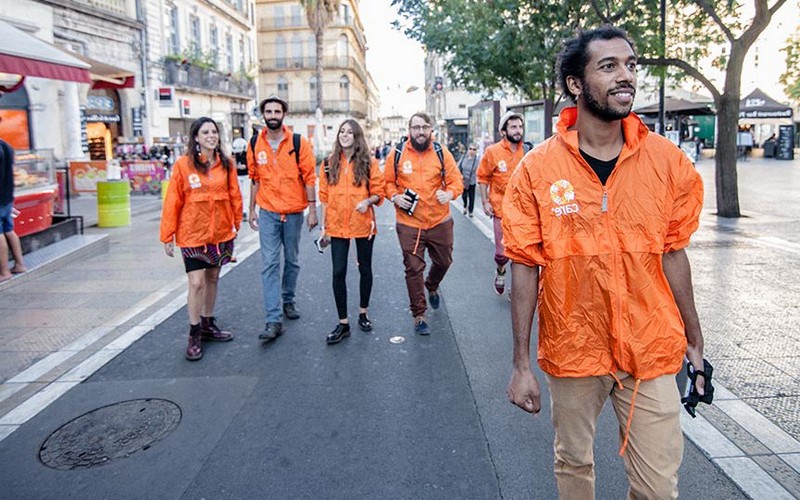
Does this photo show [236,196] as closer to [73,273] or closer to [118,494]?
[118,494]

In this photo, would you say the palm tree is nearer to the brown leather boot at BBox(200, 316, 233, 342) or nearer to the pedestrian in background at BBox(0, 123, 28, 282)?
the pedestrian in background at BBox(0, 123, 28, 282)

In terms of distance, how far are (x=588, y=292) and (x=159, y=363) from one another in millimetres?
4092

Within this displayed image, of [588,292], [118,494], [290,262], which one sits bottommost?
[118,494]

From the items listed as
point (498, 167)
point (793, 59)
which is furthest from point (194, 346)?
point (793, 59)

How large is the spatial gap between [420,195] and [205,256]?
1970 millimetres

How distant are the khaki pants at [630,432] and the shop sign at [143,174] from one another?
65.0 ft

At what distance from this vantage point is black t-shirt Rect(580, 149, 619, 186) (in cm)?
235

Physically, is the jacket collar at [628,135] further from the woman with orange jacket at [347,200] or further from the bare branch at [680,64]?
the bare branch at [680,64]

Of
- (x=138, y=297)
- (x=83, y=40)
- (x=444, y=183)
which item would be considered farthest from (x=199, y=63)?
(x=444, y=183)

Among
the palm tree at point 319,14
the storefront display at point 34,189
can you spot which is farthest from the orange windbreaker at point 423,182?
the palm tree at point 319,14

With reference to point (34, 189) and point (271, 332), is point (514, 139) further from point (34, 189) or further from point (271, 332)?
point (34, 189)

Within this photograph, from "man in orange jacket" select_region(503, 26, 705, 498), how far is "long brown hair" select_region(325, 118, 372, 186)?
11.6ft

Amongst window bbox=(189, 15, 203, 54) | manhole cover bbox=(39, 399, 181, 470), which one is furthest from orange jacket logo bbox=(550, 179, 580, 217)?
window bbox=(189, 15, 203, 54)

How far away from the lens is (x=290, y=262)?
257 inches
